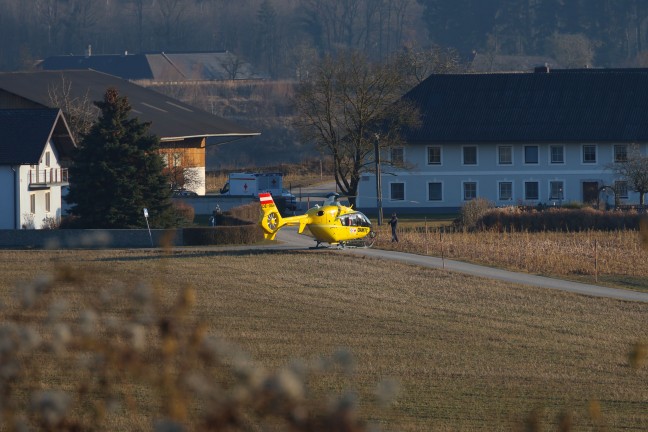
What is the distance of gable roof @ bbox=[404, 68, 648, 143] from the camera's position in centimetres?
6200

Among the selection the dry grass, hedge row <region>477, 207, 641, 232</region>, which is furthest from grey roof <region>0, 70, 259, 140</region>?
the dry grass

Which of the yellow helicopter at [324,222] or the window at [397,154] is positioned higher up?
the window at [397,154]

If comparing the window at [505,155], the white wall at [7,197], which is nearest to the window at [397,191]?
the window at [505,155]

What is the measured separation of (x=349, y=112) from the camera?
194ft

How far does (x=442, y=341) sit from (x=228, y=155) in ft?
269

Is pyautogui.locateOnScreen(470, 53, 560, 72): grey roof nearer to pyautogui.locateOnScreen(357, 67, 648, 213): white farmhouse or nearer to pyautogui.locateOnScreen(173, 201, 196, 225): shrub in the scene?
pyautogui.locateOnScreen(357, 67, 648, 213): white farmhouse

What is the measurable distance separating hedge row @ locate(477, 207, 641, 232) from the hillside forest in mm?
68146

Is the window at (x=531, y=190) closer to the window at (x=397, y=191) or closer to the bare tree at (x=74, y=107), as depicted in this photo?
the window at (x=397, y=191)

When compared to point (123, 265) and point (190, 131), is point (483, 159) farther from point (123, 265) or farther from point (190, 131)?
point (123, 265)

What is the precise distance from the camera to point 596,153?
62000mm

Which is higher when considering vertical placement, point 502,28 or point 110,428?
point 502,28

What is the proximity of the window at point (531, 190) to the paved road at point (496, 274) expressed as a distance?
21.5m

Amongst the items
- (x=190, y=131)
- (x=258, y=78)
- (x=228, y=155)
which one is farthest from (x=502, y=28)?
(x=190, y=131)

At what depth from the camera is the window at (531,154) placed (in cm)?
6247
